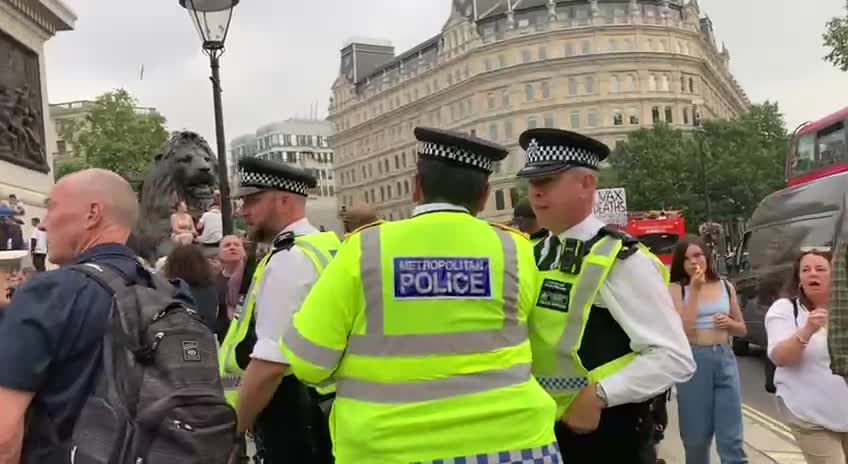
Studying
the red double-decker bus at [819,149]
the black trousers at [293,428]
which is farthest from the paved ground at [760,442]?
the red double-decker bus at [819,149]

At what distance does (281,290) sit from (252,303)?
1.03 feet

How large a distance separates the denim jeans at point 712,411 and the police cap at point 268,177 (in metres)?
3.18

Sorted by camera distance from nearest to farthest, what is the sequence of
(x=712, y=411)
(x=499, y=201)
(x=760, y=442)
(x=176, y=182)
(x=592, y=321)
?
(x=592, y=321) → (x=712, y=411) → (x=176, y=182) → (x=760, y=442) → (x=499, y=201)

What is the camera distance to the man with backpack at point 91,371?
2.43 meters

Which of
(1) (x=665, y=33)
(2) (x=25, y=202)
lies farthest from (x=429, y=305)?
(1) (x=665, y=33)

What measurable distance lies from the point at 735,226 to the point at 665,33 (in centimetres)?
3538

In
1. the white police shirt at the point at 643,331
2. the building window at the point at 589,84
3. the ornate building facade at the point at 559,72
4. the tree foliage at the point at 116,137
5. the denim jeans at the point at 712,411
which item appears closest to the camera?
the white police shirt at the point at 643,331

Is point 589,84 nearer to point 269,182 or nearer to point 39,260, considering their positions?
point 39,260

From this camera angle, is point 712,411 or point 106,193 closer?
point 106,193

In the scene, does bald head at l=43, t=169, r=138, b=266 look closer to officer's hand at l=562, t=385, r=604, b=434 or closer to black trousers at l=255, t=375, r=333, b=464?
black trousers at l=255, t=375, r=333, b=464

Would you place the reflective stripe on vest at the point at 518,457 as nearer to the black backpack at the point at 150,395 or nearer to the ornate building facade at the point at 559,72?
the black backpack at the point at 150,395

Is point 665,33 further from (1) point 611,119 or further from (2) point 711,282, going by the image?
(2) point 711,282

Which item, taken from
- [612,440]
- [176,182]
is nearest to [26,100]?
[176,182]

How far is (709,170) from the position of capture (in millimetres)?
58219
